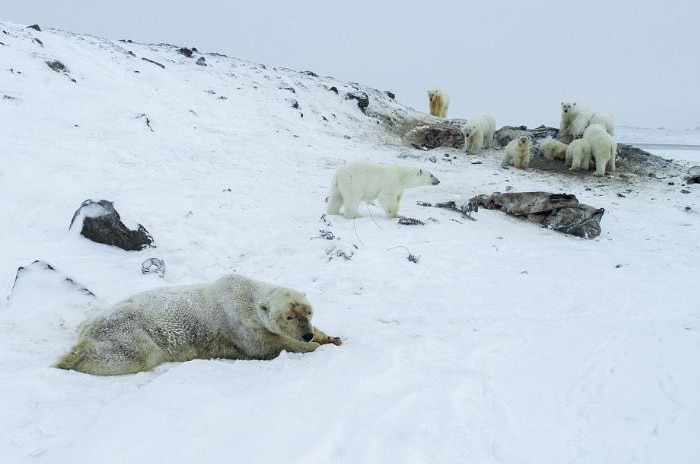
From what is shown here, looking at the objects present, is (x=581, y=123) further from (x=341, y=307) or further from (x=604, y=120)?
(x=341, y=307)

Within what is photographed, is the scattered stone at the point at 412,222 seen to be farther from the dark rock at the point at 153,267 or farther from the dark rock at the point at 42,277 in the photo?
the dark rock at the point at 42,277

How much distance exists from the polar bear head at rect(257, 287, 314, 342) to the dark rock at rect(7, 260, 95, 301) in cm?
226

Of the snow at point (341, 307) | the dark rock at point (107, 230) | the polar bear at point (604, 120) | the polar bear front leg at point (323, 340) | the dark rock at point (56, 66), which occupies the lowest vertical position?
the polar bear front leg at point (323, 340)

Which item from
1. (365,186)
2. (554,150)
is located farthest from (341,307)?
(554,150)

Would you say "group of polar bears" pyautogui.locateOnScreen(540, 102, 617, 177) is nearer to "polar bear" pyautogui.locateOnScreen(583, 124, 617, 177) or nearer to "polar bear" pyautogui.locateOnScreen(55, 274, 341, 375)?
"polar bear" pyautogui.locateOnScreen(583, 124, 617, 177)

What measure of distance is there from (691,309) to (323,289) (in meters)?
4.32

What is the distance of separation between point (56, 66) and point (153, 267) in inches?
481

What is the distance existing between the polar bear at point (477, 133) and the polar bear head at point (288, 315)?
51.7 feet

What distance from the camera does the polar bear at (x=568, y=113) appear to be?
760 inches

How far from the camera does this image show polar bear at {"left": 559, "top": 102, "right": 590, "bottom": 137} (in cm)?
1930

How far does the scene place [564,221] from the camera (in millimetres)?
9875

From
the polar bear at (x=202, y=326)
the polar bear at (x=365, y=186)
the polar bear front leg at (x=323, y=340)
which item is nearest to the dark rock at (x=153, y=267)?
the polar bear at (x=202, y=326)

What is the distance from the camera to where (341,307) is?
6020 millimetres

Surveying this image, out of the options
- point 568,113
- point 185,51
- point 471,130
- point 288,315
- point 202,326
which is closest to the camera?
point 288,315
